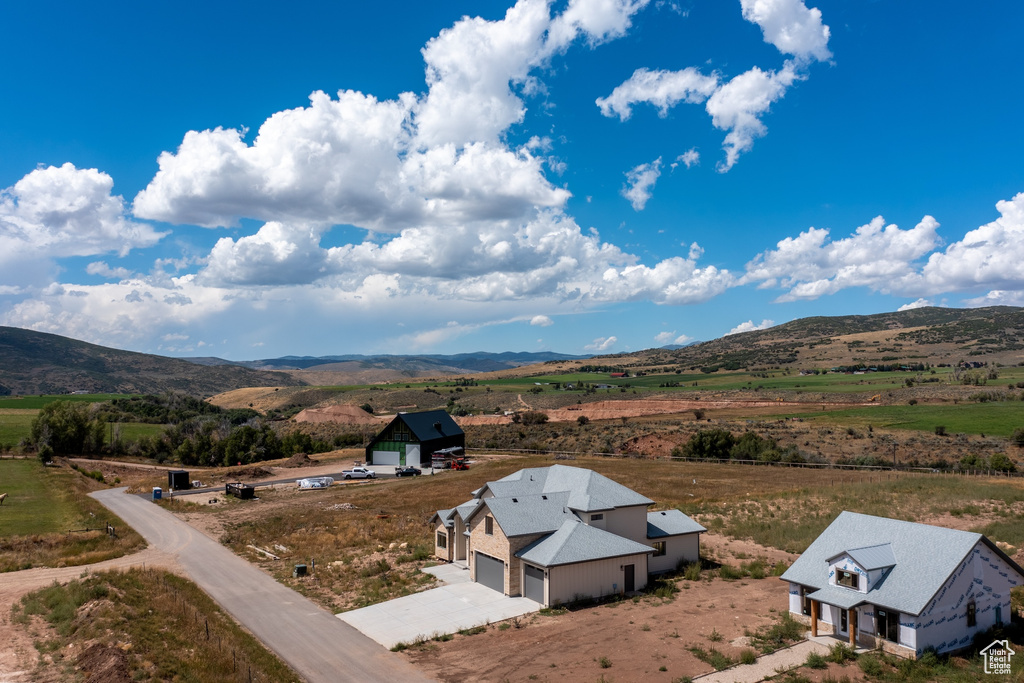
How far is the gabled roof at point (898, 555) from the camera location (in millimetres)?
21312

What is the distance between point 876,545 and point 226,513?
42881 mm

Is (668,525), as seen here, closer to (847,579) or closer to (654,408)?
(847,579)

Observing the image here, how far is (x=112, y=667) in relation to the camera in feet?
60.1

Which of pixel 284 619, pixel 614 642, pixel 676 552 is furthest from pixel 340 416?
pixel 614 642

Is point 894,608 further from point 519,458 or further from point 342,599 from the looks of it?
point 519,458

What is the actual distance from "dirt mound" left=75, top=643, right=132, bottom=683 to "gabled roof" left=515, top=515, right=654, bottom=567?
15.0 m

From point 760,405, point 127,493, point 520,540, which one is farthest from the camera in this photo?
point 760,405

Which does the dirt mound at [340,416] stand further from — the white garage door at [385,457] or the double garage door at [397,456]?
the double garage door at [397,456]

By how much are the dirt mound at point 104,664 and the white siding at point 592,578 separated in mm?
15321

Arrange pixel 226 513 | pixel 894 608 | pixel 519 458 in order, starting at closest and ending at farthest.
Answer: pixel 894 608 → pixel 226 513 → pixel 519 458

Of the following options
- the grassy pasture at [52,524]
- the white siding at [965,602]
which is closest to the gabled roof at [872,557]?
the white siding at [965,602]

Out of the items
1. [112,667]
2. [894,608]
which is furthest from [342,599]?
[894,608]

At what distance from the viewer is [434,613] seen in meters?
26.3

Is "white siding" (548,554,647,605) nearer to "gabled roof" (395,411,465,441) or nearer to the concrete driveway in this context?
the concrete driveway
